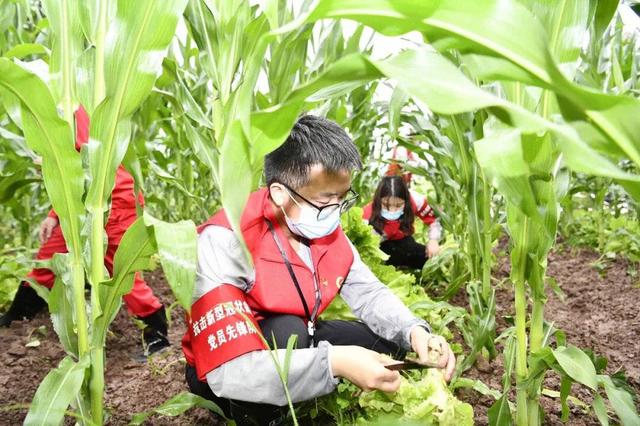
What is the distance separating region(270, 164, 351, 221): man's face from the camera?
129 centimetres

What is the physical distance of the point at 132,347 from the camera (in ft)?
7.41

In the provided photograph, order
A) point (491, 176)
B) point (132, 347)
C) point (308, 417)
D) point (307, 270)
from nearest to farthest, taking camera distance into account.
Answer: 1. point (491, 176)
2. point (307, 270)
3. point (308, 417)
4. point (132, 347)

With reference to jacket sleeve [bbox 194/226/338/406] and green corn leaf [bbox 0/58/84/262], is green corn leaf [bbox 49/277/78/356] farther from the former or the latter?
jacket sleeve [bbox 194/226/338/406]

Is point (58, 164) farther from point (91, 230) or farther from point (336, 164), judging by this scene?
point (336, 164)

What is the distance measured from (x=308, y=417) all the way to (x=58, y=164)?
3.19 ft

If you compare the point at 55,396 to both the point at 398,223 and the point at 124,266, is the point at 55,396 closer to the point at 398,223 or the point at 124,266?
the point at 124,266

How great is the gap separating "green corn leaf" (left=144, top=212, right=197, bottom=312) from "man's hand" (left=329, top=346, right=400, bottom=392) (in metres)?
0.45

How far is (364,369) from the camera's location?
1075mm

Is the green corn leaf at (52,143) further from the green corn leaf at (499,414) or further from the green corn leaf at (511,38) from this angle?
the green corn leaf at (499,414)

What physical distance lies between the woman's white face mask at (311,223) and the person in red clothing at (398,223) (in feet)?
5.78

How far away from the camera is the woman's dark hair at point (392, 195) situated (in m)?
3.08

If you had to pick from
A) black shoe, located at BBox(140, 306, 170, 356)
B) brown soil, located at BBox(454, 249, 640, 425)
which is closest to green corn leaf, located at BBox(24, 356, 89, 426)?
brown soil, located at BBox(454, 249, 640, 425)

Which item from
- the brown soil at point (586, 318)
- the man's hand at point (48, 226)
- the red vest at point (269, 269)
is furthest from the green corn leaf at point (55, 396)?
the man's hand at point (48, 226)

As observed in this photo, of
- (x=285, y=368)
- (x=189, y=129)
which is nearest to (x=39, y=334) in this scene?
(x=189, y=129)
